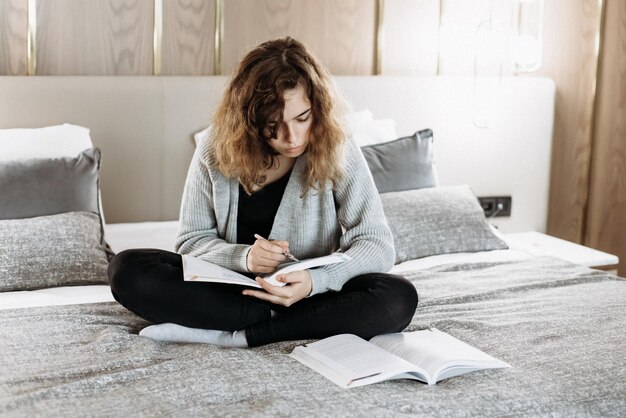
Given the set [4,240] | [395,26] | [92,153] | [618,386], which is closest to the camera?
[618,386]

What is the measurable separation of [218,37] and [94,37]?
443 millimetres

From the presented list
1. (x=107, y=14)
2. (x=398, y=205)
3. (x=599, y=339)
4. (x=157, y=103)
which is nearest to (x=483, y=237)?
(x=398, y=205)

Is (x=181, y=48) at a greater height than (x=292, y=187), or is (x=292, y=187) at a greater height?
(x=181, y=48)

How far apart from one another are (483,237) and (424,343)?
1077 mm

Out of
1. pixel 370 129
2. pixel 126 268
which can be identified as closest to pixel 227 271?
pixel 126 268

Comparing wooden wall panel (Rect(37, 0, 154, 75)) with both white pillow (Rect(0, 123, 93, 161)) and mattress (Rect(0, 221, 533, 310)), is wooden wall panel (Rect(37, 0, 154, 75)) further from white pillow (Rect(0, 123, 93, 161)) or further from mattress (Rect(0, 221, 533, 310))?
mattress (Rect(0, 221, 533, 310))

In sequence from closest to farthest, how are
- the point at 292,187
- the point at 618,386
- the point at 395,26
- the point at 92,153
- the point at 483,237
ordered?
1. the point at 618,386
2. the point at 292,187
3. the point at 92,153
4. the point at 483,237
5. the point at 395,26

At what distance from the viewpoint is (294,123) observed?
2113mm

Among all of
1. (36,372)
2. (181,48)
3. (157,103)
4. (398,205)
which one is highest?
(181,48)

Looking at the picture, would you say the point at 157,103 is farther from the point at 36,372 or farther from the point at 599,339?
the point at 599,339

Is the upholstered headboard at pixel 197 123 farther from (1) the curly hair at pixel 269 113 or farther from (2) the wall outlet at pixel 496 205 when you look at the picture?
(1) the curly hair at pixel 269 113

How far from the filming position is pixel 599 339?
2.06 m

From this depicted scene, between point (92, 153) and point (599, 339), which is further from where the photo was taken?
point (92, 153)

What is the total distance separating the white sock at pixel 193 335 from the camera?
2.04 meters
